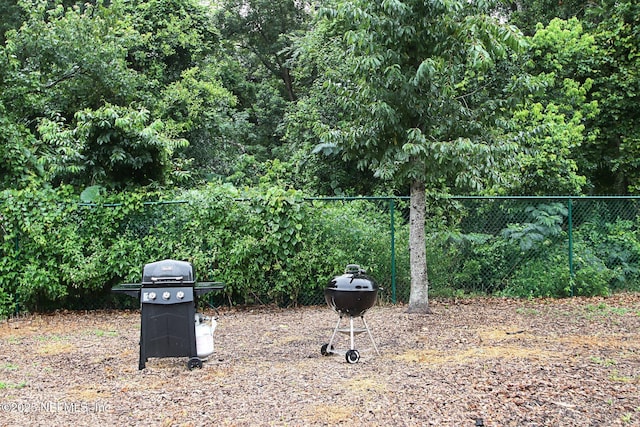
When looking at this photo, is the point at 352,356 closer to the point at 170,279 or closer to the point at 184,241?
Answer: the point at 170,279

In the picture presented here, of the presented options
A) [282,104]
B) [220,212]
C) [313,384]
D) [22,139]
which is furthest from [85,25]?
[313,384]

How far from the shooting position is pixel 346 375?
503cm

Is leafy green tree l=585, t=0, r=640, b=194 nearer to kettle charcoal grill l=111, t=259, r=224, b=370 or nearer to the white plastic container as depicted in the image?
the white plastic container

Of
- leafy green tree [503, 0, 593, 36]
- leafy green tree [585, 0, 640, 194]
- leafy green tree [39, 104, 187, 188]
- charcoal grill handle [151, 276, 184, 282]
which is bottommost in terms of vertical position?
charcoal grill handle [151, 276, 184, 282]

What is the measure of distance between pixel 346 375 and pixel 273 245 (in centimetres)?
373

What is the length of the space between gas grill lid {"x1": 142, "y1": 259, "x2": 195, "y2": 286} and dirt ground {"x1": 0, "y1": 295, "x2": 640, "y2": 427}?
0.81m

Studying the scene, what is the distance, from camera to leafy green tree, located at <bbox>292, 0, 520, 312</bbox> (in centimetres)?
681

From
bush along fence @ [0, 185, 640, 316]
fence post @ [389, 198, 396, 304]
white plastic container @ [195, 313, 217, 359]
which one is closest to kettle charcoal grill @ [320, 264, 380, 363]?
white plastic container @ [195, 313, 217, 359]

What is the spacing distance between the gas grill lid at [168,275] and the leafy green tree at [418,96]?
298 centimetres

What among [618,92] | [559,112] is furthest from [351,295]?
[618,92]

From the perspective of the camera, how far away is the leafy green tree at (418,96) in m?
6.81

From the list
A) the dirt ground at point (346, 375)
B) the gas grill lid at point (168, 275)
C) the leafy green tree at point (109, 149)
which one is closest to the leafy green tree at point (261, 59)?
the leafy green tree at point (109, 149)

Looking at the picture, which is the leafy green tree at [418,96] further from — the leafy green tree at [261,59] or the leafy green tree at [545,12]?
the leafy green tree at [261,59]

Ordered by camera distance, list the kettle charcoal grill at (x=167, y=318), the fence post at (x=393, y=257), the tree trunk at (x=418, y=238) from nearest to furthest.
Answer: the kettle charcoal grill at (x=167, y=318) → the tree trunk at (x=418, y=238) → the fence post at (x=393, y=257)
